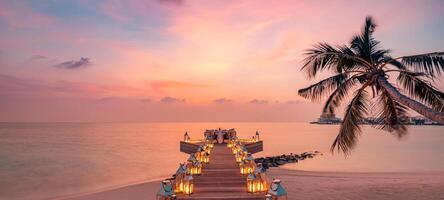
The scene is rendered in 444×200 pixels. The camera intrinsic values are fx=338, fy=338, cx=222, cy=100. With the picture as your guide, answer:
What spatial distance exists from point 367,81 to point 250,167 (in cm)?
521

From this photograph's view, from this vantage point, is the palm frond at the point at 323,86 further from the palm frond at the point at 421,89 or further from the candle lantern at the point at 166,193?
the candle lantern at the point at 166,193

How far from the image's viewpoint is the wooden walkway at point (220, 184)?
31.9 ft

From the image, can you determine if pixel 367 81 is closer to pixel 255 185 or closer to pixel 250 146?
pixel 255 185

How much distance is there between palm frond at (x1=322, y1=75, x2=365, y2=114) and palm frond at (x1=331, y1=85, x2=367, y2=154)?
37 centimetres

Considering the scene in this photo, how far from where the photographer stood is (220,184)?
37.2 feet

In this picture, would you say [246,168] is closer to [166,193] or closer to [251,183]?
[251,183]

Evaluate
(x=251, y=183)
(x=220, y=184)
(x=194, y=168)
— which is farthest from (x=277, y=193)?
(x=194, y=168)

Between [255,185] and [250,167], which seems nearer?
[255,185]

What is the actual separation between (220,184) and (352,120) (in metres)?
4.72

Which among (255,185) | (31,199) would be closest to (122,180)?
(31,199)

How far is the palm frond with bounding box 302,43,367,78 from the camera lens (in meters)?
9.13

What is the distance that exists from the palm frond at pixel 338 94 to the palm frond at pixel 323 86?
9.6 inches

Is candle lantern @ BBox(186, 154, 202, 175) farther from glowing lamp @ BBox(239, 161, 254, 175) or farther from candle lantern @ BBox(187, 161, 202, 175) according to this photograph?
glowing lamp @ BBox(239, 161, 254, 175)

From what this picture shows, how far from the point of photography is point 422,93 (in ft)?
28.7
